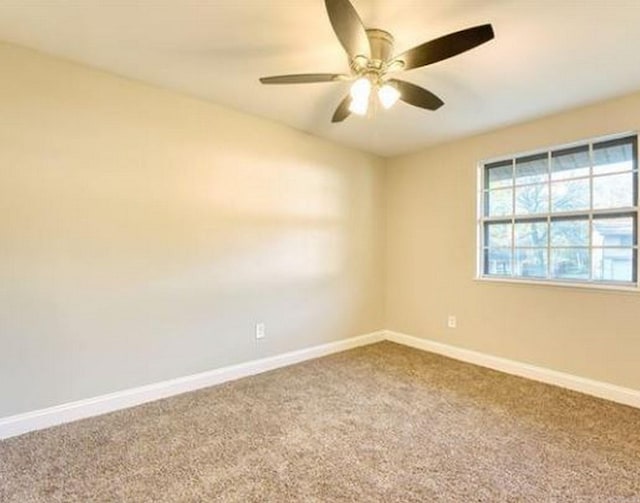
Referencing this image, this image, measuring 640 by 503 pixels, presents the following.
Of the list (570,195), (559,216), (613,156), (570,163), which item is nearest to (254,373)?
(559,216)

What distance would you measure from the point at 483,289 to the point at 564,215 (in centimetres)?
97

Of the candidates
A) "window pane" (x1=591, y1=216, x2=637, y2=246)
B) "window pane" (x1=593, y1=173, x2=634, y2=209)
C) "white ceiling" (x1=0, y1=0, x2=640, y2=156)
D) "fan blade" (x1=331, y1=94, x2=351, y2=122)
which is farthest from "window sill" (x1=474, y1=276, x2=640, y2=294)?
"fan blade" (x1=331, y1=94, x2=351, y2=122)

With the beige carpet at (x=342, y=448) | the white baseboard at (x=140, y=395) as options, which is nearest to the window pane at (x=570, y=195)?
the beige carpet at (x=342, y=448)

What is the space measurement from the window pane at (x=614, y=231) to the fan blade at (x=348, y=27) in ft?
7.91

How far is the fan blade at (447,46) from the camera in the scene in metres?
1.58

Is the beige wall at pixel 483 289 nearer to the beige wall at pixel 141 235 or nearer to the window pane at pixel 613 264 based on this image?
the window pane at pixel 613 264

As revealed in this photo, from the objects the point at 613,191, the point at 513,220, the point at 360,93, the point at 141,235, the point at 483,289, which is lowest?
the point at 483,289

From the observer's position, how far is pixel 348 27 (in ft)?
5.36

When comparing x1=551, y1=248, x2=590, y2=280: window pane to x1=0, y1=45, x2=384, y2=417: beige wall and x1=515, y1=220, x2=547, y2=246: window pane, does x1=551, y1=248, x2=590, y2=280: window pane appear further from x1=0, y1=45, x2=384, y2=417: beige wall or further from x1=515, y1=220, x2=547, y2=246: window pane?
x1=0, y1=45, x2=384, y2=417: beige wall

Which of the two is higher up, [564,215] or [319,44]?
[319,44]

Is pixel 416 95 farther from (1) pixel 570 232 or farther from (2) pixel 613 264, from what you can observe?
(2) pixel 613 264

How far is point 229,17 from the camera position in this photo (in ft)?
6.44

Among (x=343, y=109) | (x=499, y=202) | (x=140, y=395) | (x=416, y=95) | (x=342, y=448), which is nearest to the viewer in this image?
(x=342, y=448)

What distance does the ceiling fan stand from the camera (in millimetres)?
1590
